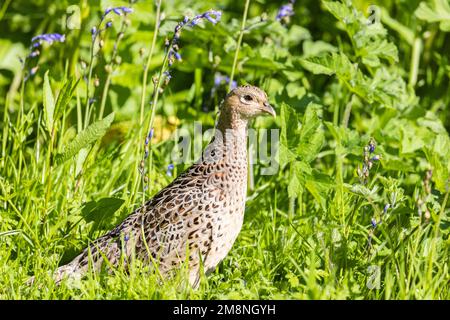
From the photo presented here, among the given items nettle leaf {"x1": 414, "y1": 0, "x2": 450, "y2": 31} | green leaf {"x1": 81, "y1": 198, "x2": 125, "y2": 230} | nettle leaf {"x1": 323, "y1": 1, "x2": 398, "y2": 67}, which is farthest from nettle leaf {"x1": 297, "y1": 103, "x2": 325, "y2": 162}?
nettle leaf {"x1": 414, "y1": 0, "x2": 450, "y2": 31}

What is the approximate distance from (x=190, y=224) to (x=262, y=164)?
1.48m

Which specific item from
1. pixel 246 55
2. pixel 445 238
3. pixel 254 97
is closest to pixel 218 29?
pixel 246 55

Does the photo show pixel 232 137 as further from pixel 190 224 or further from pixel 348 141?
pixel 348 141

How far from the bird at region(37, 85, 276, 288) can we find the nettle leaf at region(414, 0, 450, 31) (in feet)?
6.65

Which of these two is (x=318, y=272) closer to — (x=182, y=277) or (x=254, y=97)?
(x=182, y=277)

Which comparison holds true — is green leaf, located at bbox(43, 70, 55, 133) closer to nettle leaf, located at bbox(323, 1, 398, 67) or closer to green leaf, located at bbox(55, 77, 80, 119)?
green leaf, located at bbox(55, 77, 80, 119)

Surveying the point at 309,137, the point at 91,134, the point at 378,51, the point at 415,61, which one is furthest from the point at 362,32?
the point at 91,134

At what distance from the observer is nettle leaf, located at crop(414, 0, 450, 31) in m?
6.02

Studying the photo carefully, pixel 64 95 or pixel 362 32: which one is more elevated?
pixel 362 32

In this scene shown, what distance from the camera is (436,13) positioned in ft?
19.8

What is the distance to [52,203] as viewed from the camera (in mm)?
5074

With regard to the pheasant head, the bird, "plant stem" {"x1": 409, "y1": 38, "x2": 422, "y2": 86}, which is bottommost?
the bird

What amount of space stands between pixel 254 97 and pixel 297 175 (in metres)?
0.54

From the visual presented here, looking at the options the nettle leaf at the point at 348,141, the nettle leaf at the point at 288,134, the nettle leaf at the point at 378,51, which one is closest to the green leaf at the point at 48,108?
the nettle leaf at the point at 288,134
